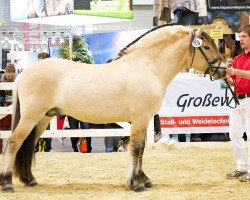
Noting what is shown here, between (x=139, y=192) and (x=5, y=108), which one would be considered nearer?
(x=139, y=192)

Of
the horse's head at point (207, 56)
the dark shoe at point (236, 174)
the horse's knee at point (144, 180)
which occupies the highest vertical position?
the horse's head at point (207, 56)

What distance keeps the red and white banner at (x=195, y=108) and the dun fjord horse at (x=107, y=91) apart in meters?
3.64

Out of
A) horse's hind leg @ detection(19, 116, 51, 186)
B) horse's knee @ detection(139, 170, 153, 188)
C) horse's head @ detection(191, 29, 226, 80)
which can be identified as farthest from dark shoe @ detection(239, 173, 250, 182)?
horse's hind leg @ detection(19, 116, 51, 186)

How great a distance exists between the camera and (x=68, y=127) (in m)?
10.1

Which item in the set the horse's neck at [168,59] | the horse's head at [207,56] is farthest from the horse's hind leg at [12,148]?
the horse's head at [207,56]

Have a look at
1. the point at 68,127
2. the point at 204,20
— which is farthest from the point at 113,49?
the point at 68,127

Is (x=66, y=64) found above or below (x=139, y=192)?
above

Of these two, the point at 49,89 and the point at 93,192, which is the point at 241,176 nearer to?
the point at 93,192

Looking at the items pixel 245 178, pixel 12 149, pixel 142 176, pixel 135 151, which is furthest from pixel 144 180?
pixel 12 149

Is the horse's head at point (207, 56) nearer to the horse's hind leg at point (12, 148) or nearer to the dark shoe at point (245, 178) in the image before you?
the dark shoe at point (245, 178)

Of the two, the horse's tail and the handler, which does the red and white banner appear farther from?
the horse's tail

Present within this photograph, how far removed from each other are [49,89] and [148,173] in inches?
81.9

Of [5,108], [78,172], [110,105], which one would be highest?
[110,105]

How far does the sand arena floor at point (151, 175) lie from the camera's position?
5273 millimetres
